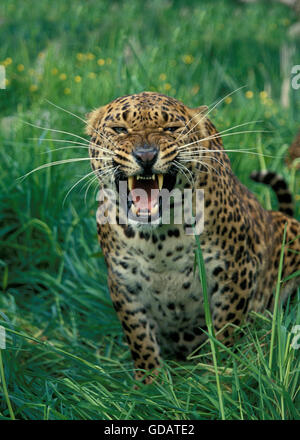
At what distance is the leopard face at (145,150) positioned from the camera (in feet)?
10.1

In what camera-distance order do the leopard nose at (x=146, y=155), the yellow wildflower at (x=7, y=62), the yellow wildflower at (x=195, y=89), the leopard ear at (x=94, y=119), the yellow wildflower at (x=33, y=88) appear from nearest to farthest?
the leopard nose at (x=146, y=155) → the leopard ear at (x=94, y=119) → the yellow wildflower at (x=195, y=89) → the yellow wildflower at (x=33, y=88) → the yellow wildflower at (x=7, y=62)

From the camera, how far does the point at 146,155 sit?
119 inches

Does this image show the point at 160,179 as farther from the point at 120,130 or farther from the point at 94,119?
the point at 94,119

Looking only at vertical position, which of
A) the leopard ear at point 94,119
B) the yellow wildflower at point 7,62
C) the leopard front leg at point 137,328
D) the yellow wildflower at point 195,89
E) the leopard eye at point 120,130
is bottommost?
the leopard front leg at point 137,328

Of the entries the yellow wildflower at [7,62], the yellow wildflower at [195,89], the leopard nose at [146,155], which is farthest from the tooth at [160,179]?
the yellow wildflower at [7,62]

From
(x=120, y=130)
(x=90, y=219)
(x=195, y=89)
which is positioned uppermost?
(x=195, y=89)

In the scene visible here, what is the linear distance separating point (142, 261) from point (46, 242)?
1.71 meters

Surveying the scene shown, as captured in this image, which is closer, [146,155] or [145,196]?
[146,155]

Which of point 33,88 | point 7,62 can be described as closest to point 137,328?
point 33,88

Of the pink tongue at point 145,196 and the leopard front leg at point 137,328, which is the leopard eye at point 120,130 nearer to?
the pink tongue at point 145,196

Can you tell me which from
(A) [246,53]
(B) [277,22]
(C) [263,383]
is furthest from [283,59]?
(C) [263,383]

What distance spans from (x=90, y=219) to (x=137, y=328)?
4.90 feet

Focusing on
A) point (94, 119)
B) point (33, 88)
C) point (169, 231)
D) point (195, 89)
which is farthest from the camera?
point (195, 89)

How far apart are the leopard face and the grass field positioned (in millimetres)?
381
